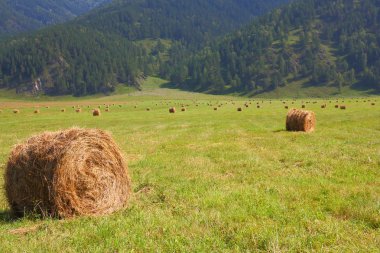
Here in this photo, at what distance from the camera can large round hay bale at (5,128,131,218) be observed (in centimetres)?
1095

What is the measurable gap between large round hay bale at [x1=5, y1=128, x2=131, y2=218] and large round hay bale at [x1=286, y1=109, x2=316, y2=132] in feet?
73.1

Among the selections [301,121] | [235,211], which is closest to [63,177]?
[235,211]

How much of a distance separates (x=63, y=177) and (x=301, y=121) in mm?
24181

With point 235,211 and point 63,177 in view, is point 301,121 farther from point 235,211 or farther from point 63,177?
point 63,177

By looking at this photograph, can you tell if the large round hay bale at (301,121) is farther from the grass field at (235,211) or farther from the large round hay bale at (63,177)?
the large round hay bale at (63,177)

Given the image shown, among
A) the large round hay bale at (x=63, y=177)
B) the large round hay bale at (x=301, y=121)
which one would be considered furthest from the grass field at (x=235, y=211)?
the large round hay bale at (x=301, y=121)

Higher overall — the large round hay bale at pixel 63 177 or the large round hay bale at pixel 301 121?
the large round hay bale at pixel 63 177

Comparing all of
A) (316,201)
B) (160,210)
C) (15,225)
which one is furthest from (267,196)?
(15,225)

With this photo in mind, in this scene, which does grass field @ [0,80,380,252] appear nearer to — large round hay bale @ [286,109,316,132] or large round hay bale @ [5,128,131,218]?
large round hay bale @ [5,128,131,218]

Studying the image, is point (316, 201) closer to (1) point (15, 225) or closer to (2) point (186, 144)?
(1) point (15, 225)

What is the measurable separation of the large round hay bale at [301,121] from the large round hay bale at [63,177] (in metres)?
22.3

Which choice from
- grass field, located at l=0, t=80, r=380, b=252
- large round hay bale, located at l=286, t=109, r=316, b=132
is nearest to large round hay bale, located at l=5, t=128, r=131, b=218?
grass field, located at l=0, t=80, r=380, b=252

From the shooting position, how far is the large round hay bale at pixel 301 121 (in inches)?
1237

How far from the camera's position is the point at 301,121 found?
103 ft
